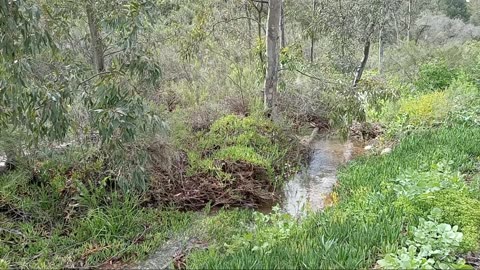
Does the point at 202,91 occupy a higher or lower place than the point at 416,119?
higher

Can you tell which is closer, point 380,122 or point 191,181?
point 191,181

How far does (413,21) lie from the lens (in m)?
25.4

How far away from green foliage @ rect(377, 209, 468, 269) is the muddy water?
1.81m

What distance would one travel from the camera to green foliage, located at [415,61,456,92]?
1259 cm

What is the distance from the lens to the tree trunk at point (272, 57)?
27.6 ft

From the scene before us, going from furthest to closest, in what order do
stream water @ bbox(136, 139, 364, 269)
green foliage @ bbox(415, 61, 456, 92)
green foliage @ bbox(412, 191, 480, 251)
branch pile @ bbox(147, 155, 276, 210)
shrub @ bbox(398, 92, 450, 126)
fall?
1. green foliage @ bbox(415, 61, 456, 92)
2. shrub @ bbox(398, 92, 450, 126)
3. branch pile @ bbox(147, 155, 276, 210)
4. stream water @ bbox(136, 139, 364, 269)
5. green foliage @ bbox(412, 191, 480, 251)

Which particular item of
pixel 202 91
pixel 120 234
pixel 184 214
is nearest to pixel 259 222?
pixel 184 214

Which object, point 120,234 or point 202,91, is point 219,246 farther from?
point 202,91

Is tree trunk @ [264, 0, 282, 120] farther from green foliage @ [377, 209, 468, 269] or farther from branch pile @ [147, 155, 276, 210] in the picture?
green foliage @ [377, 209, 468, 269]

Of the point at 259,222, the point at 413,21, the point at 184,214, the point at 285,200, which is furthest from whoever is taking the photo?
the point at 413,21

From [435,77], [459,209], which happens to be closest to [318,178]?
[459,209]

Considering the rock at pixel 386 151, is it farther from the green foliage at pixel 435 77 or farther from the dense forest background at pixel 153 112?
the green foliage at pixel 435 77

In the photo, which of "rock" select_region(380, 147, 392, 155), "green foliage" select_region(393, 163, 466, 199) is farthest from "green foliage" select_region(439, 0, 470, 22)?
"green foliage" select_region(393, 163, 466, 199)

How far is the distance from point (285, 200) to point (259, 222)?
6.40 feet
